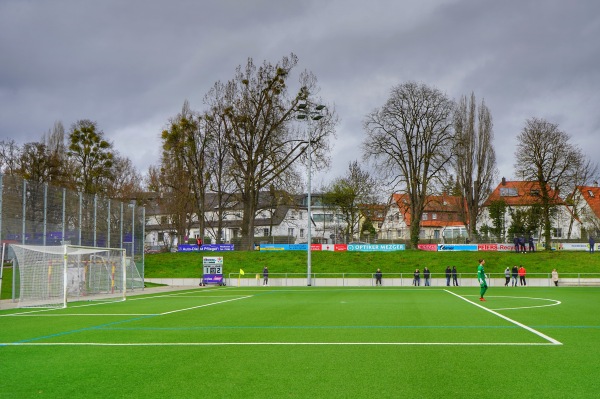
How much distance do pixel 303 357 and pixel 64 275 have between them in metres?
15.5

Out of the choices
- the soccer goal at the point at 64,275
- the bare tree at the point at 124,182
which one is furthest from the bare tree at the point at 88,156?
the soccer goal at the point at 64,275

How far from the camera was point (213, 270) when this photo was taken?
45.1m

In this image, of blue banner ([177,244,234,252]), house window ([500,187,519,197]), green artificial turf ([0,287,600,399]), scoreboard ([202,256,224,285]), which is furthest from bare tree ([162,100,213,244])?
house window ([500,187,519,197])

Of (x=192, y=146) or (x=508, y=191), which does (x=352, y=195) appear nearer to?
(x=192, y=146)

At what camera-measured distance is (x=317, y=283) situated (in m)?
45.8

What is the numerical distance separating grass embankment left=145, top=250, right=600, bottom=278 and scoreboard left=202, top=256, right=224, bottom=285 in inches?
215

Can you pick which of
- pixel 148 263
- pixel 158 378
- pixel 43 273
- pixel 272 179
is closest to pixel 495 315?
pixel 158 378

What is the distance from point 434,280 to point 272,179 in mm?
18991

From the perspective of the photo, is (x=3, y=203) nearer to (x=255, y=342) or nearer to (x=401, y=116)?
(x=255, y=342)

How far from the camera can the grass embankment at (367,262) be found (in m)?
51.6

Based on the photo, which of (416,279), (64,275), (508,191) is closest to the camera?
(64,275)

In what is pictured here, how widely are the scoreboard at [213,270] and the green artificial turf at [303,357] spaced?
28690 mm

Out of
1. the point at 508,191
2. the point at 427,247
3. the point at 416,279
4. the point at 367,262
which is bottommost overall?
the point at 416,279

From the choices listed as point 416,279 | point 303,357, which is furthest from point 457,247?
point 303,357
